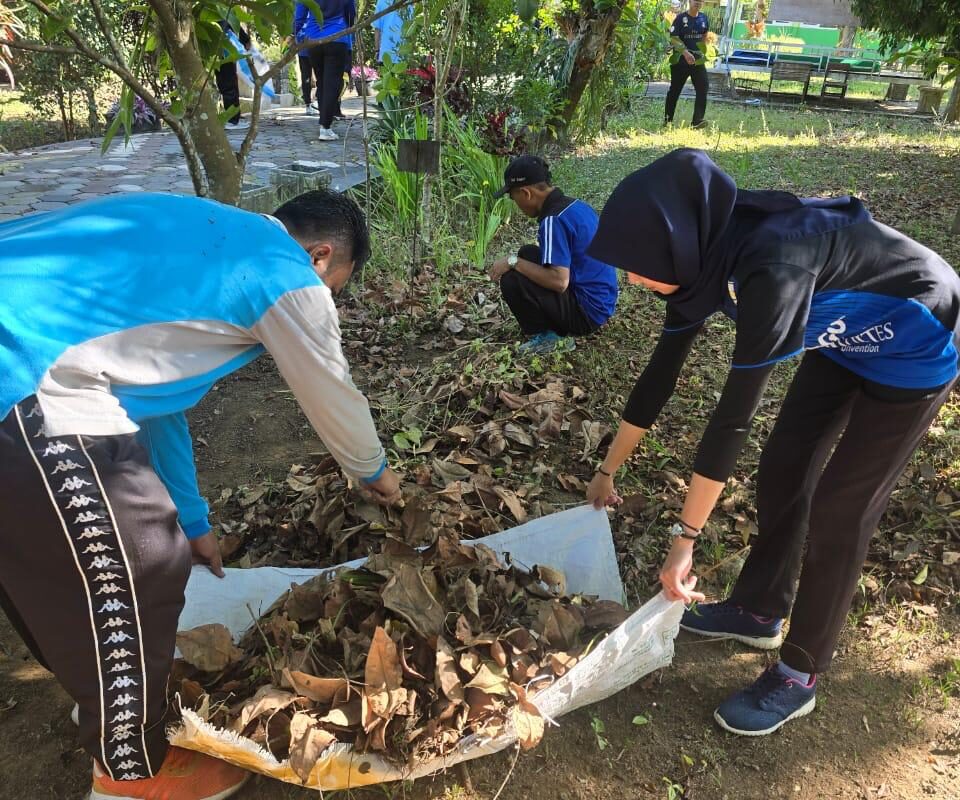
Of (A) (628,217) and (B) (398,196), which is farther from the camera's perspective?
(B) (398,196)

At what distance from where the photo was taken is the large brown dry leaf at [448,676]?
1.76m

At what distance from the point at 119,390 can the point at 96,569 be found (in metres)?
0.35

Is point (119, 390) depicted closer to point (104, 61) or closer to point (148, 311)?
point (148, 311)

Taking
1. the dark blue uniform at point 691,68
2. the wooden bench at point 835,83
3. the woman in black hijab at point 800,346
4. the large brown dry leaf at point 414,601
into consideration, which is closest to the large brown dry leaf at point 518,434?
the woman in black hijab at point 800,346

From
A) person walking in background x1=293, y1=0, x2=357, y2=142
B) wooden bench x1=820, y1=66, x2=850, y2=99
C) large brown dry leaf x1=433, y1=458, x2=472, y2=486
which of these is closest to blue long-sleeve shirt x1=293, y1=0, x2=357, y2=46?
person walking in background x1=293, y1=0, x2=357, y2=142

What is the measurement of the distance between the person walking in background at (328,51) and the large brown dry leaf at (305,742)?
21.8 feet

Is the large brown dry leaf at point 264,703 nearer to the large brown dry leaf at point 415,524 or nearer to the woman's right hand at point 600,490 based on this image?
the large brown dry leaf at point 415,524

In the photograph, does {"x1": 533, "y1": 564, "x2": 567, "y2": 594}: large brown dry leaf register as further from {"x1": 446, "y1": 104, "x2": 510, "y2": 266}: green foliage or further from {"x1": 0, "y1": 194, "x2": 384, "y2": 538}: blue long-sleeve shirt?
{"x1": 446, "y1": 104, "x2": 510, "y2": 266}: green foliage

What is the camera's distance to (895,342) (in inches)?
65.9

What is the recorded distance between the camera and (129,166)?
687cm

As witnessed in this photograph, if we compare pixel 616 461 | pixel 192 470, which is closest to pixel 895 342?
pixel 616 461

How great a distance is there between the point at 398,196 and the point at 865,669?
417cm

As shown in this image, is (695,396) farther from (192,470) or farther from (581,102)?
(581,102)

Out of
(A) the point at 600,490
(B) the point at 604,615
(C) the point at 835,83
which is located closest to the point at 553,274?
(A) the point at 600,490
